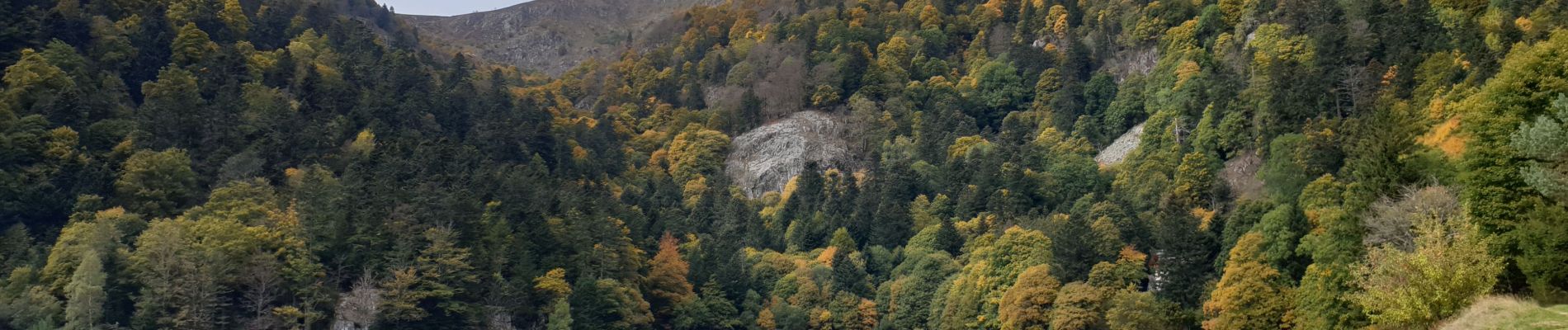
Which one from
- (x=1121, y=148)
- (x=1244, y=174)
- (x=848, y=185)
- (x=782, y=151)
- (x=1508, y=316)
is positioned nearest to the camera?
(x=1508, y=316)

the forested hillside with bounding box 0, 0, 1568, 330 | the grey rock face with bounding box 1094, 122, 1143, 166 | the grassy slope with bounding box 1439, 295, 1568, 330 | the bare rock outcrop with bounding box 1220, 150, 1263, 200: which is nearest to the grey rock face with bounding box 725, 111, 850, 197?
the forested hillside with bounding box 0, 0, 1568, 330

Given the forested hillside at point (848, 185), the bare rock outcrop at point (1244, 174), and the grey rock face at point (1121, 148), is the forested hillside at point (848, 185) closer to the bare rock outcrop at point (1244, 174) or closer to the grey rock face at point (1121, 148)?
the bare rock outcrop at point (1244, 174)

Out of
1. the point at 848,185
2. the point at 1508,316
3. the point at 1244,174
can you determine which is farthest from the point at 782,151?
the point at 1508,316

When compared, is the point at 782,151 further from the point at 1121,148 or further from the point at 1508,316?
the point at 1508,316

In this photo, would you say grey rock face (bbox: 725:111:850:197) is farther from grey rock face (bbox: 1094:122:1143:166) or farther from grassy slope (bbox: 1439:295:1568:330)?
grassy slope (bbox: 1439:295:1568:330)

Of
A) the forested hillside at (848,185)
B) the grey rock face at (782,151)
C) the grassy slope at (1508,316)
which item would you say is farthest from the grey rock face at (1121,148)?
the grassy slope at (1508,316)

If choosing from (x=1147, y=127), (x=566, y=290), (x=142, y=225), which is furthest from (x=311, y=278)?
(x=1147, y=127)
